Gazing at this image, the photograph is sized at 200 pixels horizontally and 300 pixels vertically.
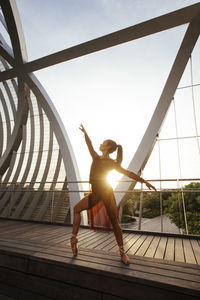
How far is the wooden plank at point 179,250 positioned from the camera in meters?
2.45

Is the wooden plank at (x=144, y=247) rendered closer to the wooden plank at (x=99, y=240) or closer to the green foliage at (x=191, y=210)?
the wooden plank at (x=99, y=240)

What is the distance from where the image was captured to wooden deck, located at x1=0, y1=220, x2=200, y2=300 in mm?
1647

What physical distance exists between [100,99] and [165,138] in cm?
468

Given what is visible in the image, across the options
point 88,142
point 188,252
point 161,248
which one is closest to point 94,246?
point 161,248

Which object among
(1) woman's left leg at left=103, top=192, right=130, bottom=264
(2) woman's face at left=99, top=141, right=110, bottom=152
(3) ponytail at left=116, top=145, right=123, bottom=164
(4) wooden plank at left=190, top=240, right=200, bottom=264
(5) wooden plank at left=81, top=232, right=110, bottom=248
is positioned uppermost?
(2) woman's face at left=99, top=141, right=110, bottom=152

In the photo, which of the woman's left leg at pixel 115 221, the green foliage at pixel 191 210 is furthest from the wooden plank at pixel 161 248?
the green foliage at pixel 191 210

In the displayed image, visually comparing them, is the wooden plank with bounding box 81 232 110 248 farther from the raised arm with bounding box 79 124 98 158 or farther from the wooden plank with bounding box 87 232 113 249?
the raised arm with bounding box 79 124 98 158

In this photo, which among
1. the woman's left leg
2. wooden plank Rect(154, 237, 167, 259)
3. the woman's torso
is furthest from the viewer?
wooden plank Rect(154, 237, 167, 259)

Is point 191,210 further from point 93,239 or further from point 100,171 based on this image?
point 100,171

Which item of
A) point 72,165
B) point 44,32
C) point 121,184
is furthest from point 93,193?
point 44,32

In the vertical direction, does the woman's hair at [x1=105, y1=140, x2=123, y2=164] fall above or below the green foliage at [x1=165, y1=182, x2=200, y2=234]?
above

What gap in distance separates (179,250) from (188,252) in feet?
0.44

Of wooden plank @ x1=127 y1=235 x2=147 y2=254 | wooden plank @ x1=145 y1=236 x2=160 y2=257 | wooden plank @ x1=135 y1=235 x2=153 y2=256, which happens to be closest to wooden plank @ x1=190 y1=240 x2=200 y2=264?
wooden plank @ x1=145 y1=236 x2=160 y2=257

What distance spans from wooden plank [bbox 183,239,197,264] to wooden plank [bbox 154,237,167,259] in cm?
33
